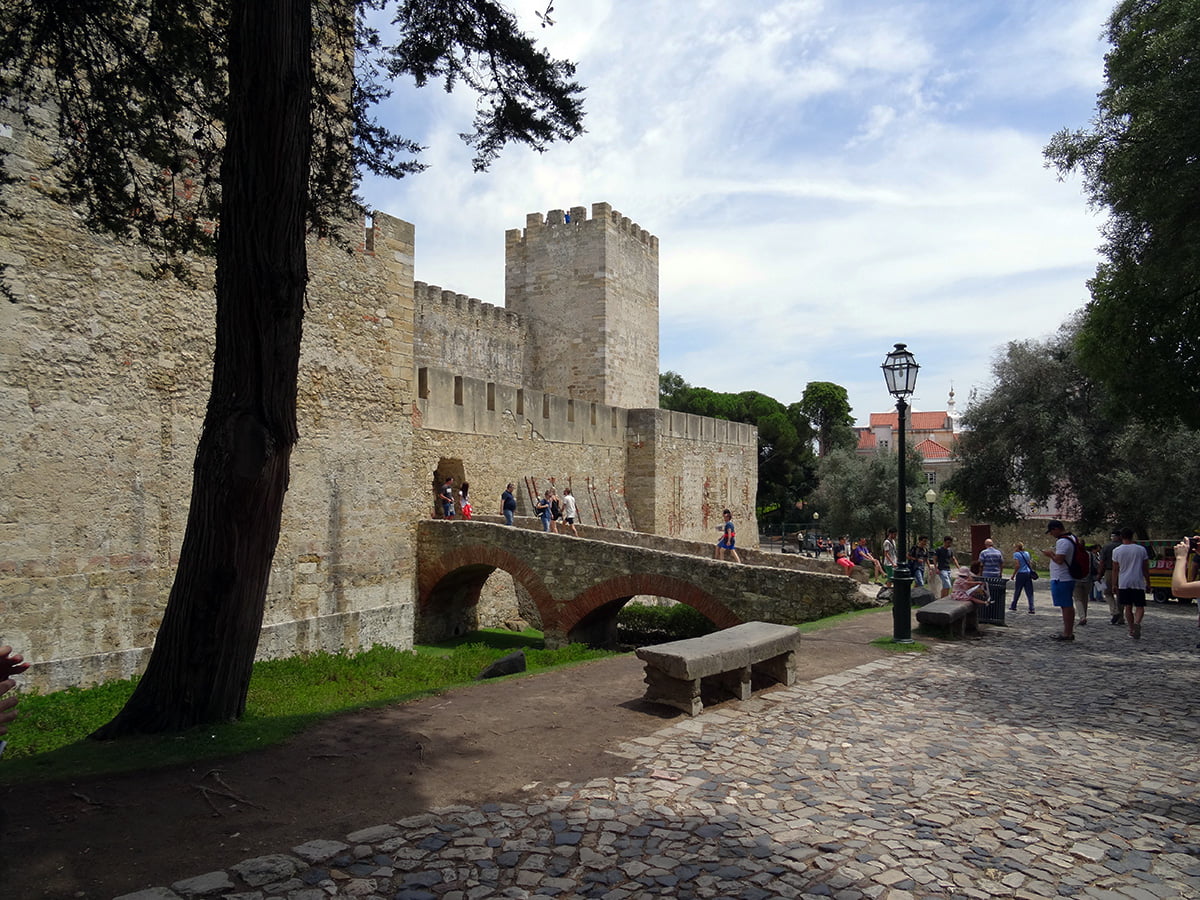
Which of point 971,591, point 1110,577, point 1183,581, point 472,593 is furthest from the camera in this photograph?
point 472,593

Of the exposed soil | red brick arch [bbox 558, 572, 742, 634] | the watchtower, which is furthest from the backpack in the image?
the watchtower

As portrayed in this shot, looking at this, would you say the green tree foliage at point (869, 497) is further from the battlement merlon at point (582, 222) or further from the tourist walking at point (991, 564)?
the tourist walking at point (991, 564)

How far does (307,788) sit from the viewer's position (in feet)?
14.0

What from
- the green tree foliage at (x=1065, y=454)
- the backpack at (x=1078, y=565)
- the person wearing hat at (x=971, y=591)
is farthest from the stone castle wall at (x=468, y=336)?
the backpack at (x=1078, y=565)

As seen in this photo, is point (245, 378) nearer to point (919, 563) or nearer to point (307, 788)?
point (307, 788)

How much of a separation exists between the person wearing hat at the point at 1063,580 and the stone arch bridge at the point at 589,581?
2639 millimetres

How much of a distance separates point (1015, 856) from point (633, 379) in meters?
24.5

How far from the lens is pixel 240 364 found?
5.22 m

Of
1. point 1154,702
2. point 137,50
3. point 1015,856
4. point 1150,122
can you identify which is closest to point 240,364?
point 137,50

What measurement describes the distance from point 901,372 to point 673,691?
17.4 ft

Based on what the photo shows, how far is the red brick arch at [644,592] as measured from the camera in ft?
41.1

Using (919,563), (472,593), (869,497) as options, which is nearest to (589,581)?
(472,593)

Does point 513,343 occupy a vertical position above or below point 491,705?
above

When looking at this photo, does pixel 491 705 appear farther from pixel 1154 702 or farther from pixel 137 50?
pixel 137 50
